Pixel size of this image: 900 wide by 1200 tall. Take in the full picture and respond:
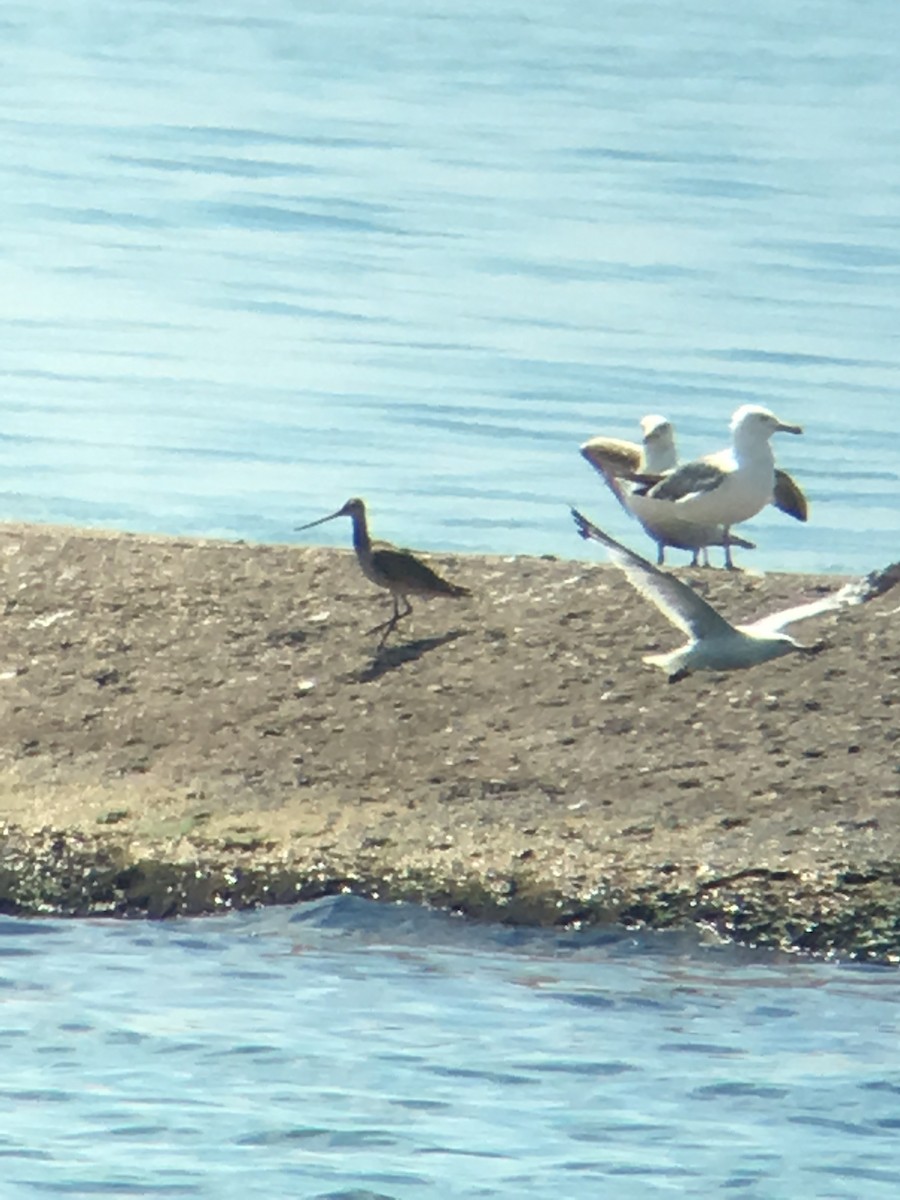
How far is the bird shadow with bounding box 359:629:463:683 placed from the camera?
935cm

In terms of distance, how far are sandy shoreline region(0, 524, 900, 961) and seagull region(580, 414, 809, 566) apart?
2.44 feet

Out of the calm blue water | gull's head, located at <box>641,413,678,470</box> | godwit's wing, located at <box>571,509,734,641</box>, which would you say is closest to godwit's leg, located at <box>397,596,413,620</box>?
godwit's wing, located at <box>571,509,734,641</box>

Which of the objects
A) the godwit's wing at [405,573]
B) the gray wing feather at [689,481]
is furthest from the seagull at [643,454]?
the godwit's wing at [405,573]

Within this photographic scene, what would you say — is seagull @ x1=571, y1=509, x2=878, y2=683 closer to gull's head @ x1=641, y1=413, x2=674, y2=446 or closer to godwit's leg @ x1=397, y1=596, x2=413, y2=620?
godwit's leg @ x1=397, y1=596, x2=413, y2=620

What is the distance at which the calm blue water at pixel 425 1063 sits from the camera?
20.5ft

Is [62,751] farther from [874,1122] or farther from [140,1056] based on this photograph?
[874,1122]

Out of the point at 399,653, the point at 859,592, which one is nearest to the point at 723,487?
the point at 399,653

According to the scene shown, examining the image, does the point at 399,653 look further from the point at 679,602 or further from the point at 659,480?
the point at 659,480

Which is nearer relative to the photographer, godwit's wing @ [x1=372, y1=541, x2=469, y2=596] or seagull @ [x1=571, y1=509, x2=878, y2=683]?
seagull @ [x1=571, y1=509, x2=878, y2=683]

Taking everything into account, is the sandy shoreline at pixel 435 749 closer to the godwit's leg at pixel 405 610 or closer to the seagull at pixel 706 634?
the godwit's leg at pixel 405 610

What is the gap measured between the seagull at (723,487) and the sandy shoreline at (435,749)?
0.65 meters

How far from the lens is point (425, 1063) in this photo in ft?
22.5

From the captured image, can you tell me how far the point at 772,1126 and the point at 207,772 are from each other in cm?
281

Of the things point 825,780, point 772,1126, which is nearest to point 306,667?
point 825,780
